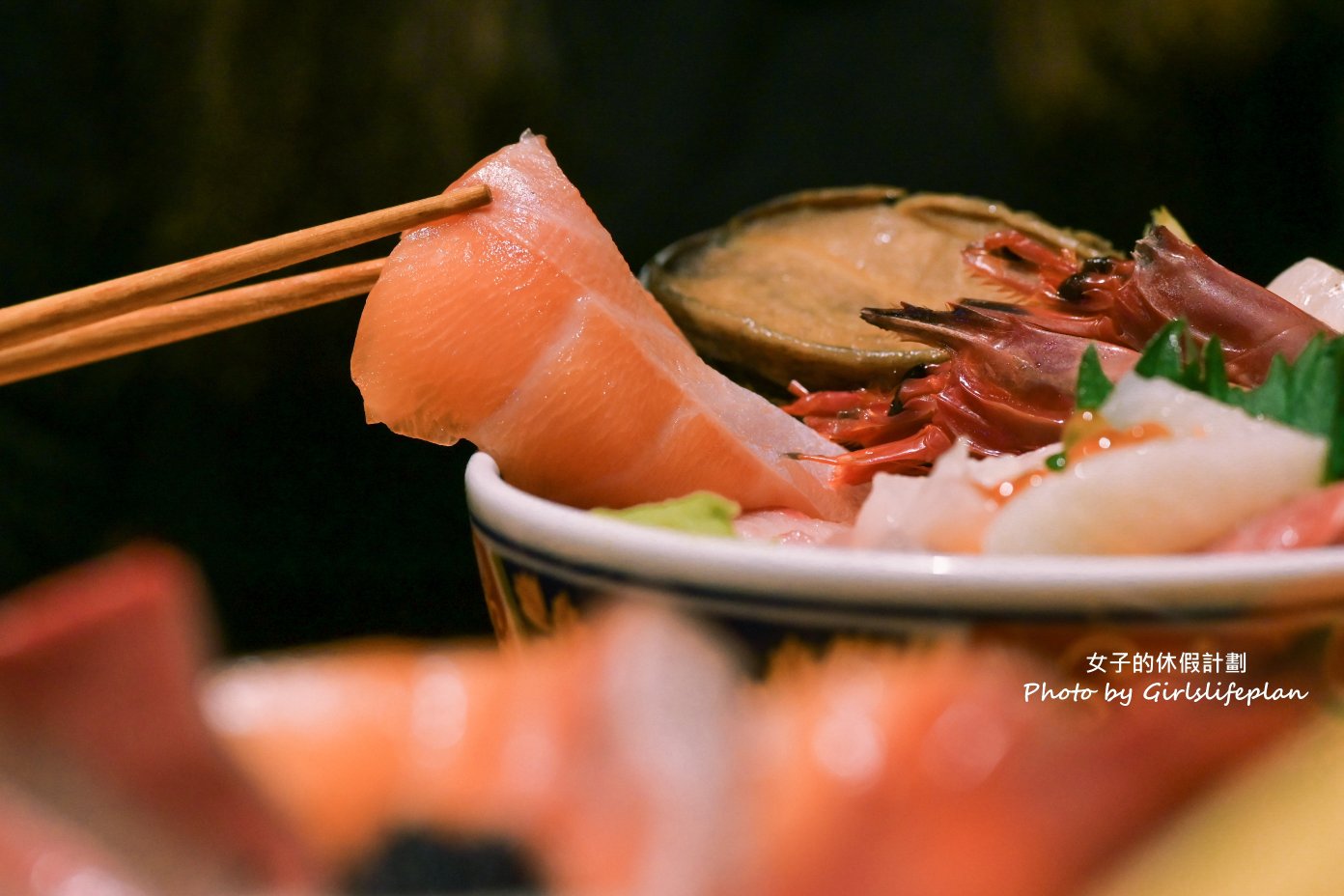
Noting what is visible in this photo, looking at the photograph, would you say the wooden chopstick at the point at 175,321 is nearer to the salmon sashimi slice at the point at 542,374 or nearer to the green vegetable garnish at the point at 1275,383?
the salmon sashimi slice at the point at 542,374

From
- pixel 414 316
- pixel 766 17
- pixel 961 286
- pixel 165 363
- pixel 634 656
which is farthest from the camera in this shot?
pixel 766 17

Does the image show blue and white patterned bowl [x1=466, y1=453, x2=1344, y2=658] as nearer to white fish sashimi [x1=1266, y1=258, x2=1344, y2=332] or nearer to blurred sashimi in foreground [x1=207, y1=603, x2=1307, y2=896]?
blurred sashimi in foreground [x1=207, y1=603, x2=1307, y2=896]

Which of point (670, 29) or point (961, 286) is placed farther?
point (670, 29)

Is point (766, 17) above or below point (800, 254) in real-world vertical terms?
above

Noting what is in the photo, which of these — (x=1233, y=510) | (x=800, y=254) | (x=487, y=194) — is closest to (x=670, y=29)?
(x=800, y=254)

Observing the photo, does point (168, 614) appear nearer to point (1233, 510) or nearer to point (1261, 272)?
point (1233, 510)
